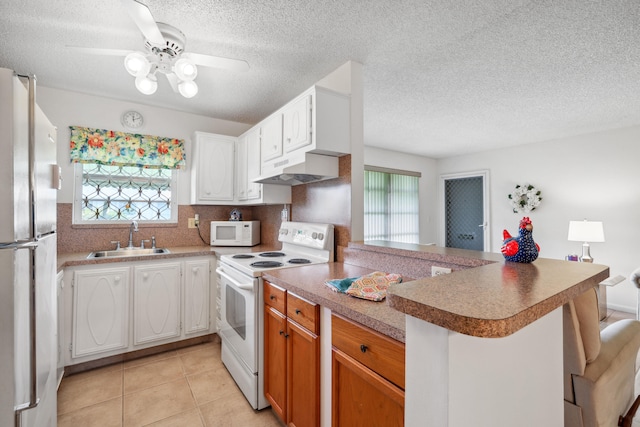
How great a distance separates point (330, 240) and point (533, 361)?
1503mm

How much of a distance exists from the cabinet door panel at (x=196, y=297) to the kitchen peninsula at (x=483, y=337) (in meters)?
1.95

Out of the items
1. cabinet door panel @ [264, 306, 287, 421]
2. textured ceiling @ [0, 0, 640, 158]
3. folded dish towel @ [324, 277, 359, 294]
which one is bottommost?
cabinet door panel @ [264, 306, 287, 421]

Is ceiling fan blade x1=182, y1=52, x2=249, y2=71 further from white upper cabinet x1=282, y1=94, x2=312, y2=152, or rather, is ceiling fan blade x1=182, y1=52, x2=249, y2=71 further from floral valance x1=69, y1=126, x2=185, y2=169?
floral valance x1=69, y1=126, x2=185, y2=169

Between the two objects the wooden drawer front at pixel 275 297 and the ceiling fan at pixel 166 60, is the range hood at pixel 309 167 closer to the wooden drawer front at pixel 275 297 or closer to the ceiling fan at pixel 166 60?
the ceiling fan at pixel 166 60

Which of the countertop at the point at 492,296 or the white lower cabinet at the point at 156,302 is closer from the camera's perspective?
the countertop at the point at 492,296

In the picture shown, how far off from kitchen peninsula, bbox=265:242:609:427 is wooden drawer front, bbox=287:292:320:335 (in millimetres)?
194

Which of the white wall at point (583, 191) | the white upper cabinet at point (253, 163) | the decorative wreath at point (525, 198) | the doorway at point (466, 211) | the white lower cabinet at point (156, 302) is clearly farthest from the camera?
the doorway at point (466, 211)

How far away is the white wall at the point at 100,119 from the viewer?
269 centimetres

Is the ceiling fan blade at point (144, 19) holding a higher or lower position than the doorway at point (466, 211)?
higher

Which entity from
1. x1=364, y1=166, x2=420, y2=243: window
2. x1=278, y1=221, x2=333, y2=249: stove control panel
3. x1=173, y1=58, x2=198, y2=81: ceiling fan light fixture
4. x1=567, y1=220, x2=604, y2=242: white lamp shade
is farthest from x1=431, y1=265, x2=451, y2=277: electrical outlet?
x1=364, y1=166, x2=420, y2=243: window

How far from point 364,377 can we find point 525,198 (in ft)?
16.0

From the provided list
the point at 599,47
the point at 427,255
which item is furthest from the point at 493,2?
the point at 427,255

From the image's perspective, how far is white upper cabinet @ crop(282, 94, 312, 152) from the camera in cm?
204

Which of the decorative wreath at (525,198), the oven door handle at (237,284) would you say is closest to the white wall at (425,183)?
the decorative wreath at (525,198)
